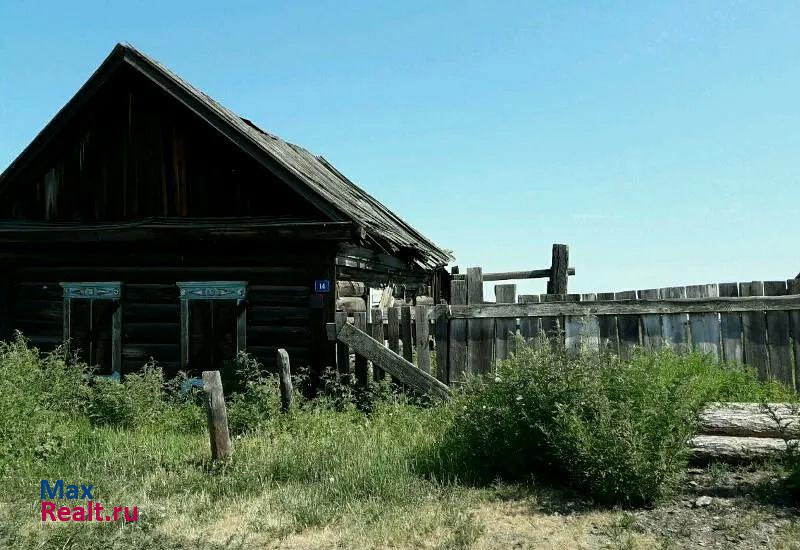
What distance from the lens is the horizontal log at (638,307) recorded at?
796 centimetres

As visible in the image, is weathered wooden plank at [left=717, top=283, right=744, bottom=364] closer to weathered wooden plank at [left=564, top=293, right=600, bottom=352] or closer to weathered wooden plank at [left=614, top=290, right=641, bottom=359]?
weathered wooden plank at [left=614, top=290, right=641, bottom=359]

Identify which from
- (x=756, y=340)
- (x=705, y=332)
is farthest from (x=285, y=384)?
(x=756, y=340)

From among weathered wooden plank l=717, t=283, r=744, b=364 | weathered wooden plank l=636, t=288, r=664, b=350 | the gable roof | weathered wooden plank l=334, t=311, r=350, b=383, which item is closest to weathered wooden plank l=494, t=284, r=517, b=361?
weathered wooden plank l=636, t=288, r=664, b=350

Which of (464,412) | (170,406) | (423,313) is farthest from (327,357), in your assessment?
(464,412)

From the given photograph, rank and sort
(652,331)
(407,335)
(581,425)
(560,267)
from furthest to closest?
(560,267) → (407,335) → (652,331) → (581,425)

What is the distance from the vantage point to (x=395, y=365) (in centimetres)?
851

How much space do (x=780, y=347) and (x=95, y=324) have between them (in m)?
10.0

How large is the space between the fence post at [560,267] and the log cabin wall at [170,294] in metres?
5.87

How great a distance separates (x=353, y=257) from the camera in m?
10.6

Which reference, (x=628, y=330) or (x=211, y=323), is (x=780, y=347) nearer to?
(x=628, y=330)

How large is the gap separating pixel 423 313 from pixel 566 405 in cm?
349

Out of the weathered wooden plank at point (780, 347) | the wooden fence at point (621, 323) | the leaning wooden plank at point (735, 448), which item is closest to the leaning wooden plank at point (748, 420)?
the leaning wooden plank at point (735, 448)

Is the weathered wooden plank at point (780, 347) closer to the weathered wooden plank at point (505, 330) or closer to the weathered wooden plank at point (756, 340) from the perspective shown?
the weathered wooden plank at point (756, 340)

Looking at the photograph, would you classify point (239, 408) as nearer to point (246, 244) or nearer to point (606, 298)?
point (246, 244)
